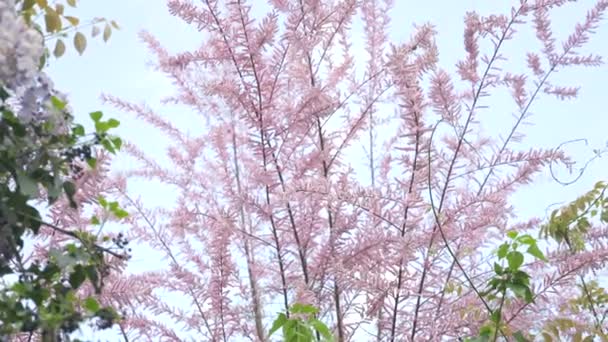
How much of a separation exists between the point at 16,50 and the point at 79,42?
31 centimetres

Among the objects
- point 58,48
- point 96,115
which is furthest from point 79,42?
point 96,115

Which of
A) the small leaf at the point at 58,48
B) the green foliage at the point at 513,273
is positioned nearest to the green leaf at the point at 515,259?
the green foliage at the point at 513,273

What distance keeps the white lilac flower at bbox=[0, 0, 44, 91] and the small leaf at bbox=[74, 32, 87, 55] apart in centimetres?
27

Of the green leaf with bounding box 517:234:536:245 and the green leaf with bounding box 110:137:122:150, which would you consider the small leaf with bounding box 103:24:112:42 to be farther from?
the green leaf with bounding box 517:234:536:245

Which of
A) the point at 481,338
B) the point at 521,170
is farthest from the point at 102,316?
the point at 521,170

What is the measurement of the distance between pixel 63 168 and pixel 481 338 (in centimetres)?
84

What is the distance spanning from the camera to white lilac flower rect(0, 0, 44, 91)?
1.08m

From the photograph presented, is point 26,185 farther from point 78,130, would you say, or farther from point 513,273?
point 513,273

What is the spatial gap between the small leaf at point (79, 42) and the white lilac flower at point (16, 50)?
0.89 feet

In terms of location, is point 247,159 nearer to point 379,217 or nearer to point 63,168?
point 379,217

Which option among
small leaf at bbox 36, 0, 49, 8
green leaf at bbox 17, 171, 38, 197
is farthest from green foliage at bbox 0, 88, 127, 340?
small leaf at bbox 36, 0, 49, 8

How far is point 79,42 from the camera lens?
4.58 feet

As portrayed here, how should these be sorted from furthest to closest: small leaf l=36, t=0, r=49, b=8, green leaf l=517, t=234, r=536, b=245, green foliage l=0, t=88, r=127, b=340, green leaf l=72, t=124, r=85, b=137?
green leaf l=517, t=234, r=536, b=245 → small leaf l=36, t=0, r=49, b=8 → green leaf l=72, t=124, r=85, b=137 → green foliage l=0, t=88, r=127, b=340

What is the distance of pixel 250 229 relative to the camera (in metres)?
2.75
